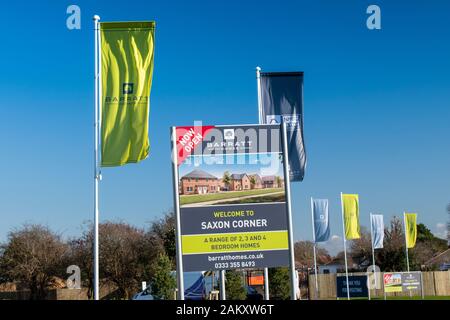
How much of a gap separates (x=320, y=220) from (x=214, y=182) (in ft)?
80.6

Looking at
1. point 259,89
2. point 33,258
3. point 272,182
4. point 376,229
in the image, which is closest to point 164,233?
point 33,258

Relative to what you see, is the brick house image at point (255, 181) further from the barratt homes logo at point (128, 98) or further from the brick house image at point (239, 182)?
the barratt homes logo at point (128, 98)

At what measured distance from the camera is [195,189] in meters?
11.8

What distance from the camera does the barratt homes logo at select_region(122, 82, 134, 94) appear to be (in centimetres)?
1586

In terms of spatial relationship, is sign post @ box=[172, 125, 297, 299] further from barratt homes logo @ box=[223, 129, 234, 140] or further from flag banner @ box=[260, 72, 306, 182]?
flag banner @ box=[260, 72, 306, 182]

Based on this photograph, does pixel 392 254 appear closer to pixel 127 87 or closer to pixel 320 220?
pixel 320 220

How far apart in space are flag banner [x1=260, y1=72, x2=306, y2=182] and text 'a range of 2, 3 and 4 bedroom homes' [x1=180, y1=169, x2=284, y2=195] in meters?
6.87

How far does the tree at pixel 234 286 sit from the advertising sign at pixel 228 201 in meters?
19.4

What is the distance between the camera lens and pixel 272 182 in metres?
12.0

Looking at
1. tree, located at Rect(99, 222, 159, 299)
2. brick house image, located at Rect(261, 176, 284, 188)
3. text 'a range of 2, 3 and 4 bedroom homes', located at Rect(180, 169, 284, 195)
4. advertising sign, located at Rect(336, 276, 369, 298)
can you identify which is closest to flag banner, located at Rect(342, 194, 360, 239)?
advertising sign, located at Rect(336, 276, 369, 298)

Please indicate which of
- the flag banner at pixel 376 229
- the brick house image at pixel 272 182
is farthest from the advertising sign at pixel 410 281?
the brick house image at pixel 272 182
